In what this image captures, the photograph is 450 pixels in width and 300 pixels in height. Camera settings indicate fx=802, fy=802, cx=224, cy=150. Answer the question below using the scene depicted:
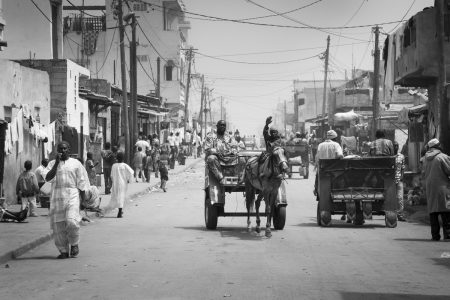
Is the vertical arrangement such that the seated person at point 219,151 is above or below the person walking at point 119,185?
above

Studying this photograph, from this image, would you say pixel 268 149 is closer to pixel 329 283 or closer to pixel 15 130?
pixel 329 283

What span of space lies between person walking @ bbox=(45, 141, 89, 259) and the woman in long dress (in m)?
7.07

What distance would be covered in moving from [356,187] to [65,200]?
21.8 ft

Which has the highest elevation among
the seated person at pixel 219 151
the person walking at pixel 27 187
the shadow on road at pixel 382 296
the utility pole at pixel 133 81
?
the utility pole at pixel 133 81

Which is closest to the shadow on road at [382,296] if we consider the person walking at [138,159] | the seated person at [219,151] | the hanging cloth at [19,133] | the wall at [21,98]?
the seated person at [219,151]

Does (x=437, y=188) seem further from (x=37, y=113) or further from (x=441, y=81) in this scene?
(x=37, y=113)

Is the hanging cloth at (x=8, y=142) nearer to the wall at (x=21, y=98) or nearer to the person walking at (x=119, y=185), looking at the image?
the wall at (x=21, y=98)

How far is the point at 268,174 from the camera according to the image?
14.7 meters

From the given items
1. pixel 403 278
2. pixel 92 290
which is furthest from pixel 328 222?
pixel 92 290

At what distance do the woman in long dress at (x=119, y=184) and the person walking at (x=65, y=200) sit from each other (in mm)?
7072

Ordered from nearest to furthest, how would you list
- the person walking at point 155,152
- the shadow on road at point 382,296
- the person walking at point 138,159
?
1. the shadow on road at point 382,296
2. the person walking at point 138,159
3. the person walking at point 155,152

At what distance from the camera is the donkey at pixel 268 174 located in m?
14.6

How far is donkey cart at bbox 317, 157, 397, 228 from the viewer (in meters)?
16.4

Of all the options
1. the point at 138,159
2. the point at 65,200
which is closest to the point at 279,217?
the point at 65,200
